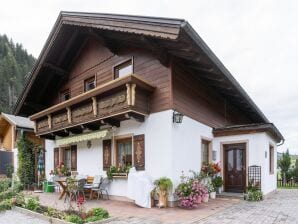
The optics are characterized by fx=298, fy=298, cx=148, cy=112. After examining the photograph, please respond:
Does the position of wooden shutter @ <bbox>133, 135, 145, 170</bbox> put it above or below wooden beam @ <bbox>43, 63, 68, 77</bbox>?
below

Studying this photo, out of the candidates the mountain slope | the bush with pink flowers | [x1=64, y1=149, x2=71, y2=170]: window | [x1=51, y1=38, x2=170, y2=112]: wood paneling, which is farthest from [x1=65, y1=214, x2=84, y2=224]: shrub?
the mountain slope

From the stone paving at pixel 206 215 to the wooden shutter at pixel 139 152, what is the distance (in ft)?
4.04

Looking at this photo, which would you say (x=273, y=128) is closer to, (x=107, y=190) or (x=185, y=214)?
(x=185, y=214)

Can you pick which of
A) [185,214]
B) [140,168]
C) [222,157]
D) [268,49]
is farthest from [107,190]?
[268,49]

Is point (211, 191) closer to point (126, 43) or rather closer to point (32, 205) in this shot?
point (32, 205)

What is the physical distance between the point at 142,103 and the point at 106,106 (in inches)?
43.5

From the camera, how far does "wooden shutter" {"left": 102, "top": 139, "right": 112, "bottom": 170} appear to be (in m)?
10.2

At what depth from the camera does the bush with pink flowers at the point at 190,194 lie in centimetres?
794

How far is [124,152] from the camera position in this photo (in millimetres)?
9891

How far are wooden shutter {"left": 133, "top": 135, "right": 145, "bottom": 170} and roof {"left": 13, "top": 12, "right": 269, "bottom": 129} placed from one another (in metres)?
2.58

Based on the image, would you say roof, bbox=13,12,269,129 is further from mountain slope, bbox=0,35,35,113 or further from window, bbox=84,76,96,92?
mountain slope, bbox=0,35,35,113

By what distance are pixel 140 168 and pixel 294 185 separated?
12.4 meters

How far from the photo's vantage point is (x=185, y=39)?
735cm

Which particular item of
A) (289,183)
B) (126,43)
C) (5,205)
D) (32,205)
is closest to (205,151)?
(126,43)
